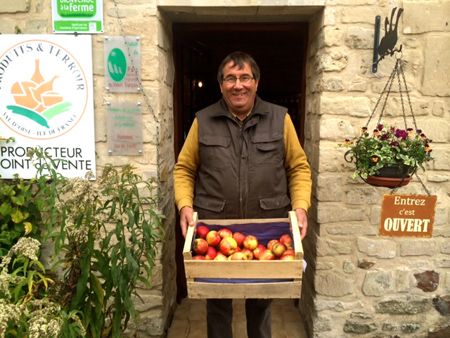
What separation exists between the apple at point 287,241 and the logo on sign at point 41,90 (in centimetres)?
150

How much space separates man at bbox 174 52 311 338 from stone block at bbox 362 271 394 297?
2.68ft

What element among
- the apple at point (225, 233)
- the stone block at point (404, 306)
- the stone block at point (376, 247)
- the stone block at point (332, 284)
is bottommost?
the stone block at point (404, 306)

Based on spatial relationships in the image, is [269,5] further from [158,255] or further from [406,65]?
[158,255]

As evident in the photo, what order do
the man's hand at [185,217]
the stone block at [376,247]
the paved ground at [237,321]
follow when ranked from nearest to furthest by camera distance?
the man's hand at [185,217] → the stone block at [376,247] → the paved ground at [237,321]

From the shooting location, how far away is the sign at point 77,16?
104 inches

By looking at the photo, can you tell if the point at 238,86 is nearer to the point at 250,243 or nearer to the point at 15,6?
the point at 250,243

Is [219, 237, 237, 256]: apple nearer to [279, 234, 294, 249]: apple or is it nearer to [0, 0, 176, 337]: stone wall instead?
[279, 234, 294, 249]: apple

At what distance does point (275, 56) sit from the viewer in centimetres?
550

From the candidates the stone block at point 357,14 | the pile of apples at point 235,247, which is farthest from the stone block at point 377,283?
the stone block at point 357,14

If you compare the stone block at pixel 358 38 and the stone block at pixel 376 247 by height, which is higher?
the stone block at pixel 358 38

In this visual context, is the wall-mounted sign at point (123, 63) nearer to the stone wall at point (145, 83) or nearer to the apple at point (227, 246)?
the stone wall at point (145, 83)

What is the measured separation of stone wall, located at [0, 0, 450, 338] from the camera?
8.71 feet

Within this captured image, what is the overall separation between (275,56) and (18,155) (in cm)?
361

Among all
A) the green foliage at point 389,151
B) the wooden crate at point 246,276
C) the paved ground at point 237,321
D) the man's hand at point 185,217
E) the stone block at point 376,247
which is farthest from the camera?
the paved ground at point 237,321
